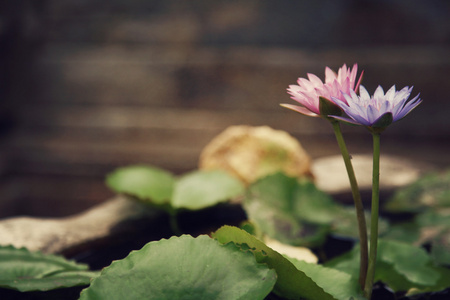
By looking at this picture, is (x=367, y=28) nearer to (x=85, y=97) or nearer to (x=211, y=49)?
(x=211, y=49)

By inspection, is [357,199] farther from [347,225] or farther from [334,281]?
[347,225]

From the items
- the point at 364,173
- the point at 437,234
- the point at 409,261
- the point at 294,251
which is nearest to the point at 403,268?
the point at 409,261

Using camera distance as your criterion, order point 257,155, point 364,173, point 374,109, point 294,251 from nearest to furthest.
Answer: point 374,109, point 294,251, point 257,155, point 364,173

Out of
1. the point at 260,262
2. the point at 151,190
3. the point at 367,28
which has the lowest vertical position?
the point at 260,262

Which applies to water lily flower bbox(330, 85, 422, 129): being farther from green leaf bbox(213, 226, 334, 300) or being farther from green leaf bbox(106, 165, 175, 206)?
green leaf bbox(106, 165, 175, 206)

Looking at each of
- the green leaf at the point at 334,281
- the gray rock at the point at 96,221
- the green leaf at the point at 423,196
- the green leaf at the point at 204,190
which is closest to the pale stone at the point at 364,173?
the gray rock at the point at 96,221

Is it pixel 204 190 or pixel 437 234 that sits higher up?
pixel 204 190

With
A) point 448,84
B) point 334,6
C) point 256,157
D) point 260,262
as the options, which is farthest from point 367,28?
point 260,262
